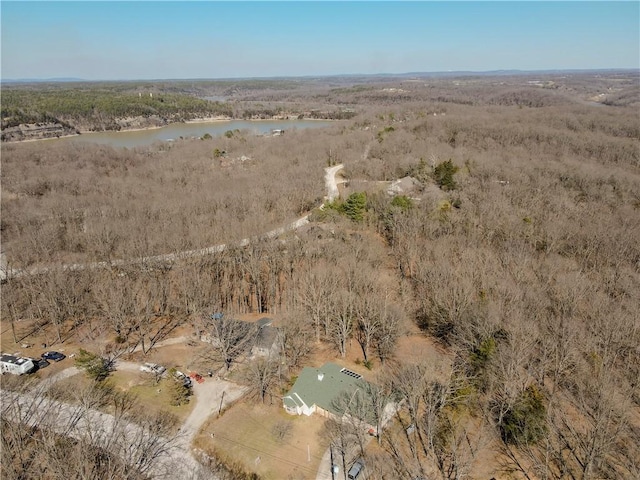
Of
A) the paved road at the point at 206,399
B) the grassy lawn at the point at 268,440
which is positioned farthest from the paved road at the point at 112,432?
the grassy lawn at the point at 268,440

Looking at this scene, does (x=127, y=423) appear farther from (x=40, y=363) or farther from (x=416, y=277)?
(x=416, y=277)

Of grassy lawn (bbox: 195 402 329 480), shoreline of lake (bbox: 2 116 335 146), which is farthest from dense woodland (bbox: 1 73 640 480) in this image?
shoreline of lake (bbox: 2 116 335 146)

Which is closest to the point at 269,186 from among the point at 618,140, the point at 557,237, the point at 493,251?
the point at 493,251

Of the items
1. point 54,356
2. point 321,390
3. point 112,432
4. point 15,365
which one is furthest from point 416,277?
point 15,365

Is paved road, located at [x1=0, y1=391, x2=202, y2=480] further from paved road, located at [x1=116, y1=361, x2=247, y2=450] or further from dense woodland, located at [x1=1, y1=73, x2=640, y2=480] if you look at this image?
dense woodland, located at [x1=1, y1=73, x2=640, y2=480]

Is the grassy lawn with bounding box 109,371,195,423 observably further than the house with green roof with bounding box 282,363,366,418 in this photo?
Yes

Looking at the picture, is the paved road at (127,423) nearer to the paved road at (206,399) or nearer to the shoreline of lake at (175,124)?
the paved road at (206,399)
